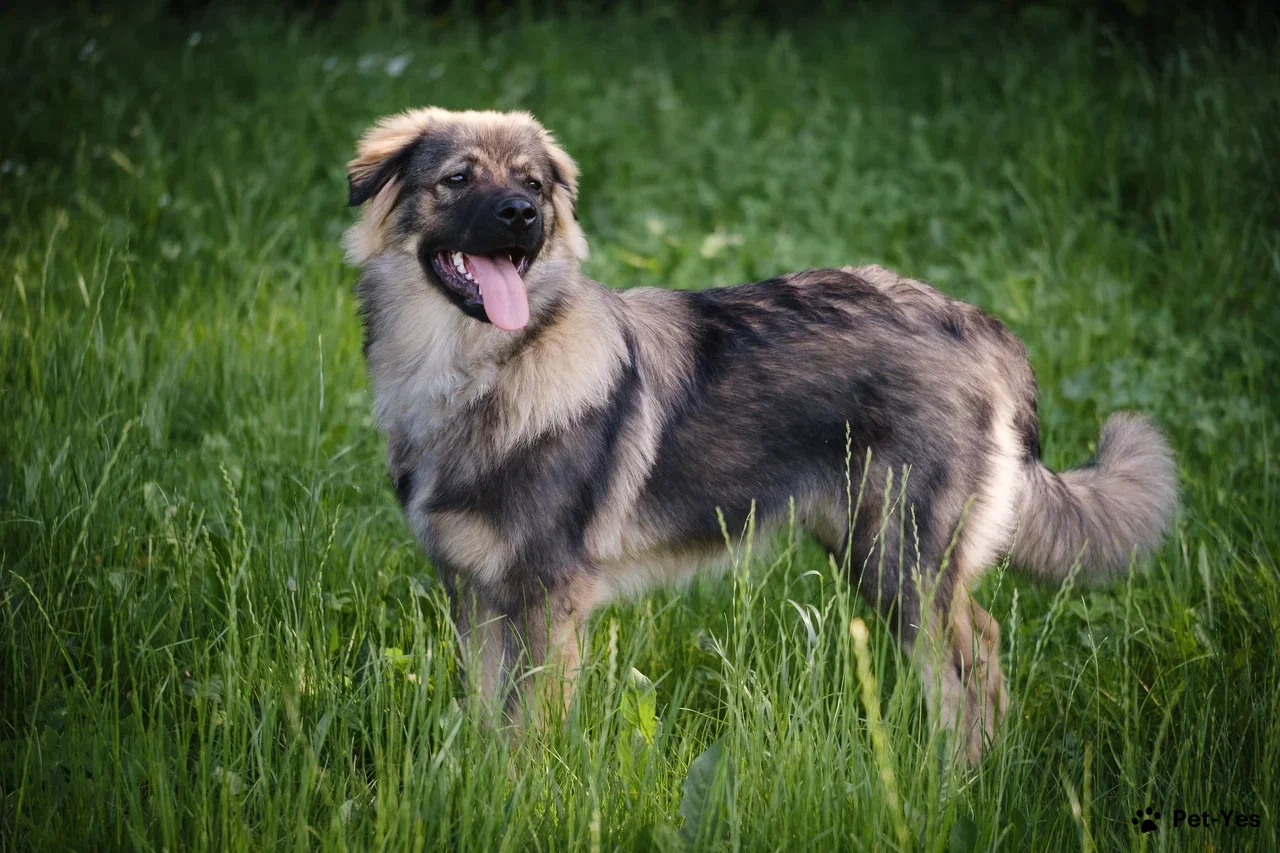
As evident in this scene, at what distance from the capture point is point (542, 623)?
2.82m

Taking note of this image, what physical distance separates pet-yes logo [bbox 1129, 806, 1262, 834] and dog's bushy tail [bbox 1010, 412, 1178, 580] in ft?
2.68

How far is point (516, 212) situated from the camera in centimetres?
280

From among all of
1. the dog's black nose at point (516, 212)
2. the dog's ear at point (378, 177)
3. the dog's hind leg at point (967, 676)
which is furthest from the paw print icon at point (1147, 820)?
the dog's ear at point (378, 177)

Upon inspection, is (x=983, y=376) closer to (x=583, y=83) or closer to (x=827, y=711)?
(x=827, y=711)

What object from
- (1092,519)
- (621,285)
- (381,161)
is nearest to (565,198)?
(381,161)

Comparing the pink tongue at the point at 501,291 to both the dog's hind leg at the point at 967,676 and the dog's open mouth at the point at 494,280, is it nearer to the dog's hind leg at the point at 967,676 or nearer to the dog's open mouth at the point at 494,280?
the dog's open mouth at the point at 494,280

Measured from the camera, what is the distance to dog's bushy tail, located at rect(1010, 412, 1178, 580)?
3.11 meters

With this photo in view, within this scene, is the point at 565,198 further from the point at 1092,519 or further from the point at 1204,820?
the point at 1204,820

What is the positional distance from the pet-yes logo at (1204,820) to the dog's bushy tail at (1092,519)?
818 mm

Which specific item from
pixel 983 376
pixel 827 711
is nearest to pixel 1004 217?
pixel 983 376

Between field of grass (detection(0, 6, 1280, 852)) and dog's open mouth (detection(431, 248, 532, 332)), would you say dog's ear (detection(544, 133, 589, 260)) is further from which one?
field of grass (detection(0, 6, 1280, 852))

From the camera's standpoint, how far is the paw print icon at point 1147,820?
229 cm

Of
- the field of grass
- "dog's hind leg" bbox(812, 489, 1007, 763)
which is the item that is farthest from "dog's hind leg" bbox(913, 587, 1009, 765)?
the field of grass

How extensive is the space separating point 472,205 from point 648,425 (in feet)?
2.40
